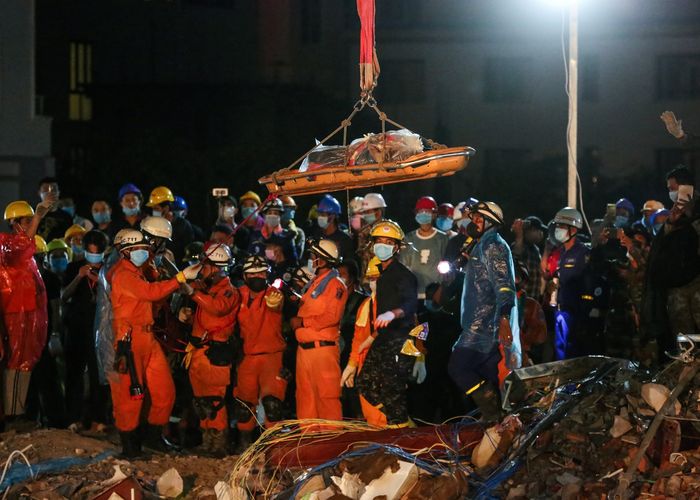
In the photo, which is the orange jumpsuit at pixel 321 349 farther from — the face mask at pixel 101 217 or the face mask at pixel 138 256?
the face mask at pixel 101 217

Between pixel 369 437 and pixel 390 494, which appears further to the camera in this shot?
pixel 369 437

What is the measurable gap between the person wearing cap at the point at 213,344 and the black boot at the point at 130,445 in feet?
2.29

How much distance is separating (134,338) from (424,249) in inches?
154

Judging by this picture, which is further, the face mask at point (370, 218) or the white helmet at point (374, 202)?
the face mask at point (370, 218)

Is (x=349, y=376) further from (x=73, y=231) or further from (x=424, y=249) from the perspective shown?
(x=73, y=231)

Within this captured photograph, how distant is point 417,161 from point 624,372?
2.32 meters

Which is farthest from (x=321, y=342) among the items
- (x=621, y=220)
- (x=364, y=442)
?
(x=621, y=220)

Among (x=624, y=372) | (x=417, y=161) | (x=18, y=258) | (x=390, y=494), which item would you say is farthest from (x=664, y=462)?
(x=18, y=258)

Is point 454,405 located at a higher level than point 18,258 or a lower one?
lower

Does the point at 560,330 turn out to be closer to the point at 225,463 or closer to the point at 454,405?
the point at 454,405

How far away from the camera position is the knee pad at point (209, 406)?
11.3m

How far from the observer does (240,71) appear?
3697 centimetres

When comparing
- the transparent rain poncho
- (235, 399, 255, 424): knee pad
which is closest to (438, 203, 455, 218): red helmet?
(235, 399, 255, 424): knee pad

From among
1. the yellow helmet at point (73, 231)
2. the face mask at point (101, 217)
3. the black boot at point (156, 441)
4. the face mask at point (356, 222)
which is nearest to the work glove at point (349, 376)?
the black boot at point (156, 441)
